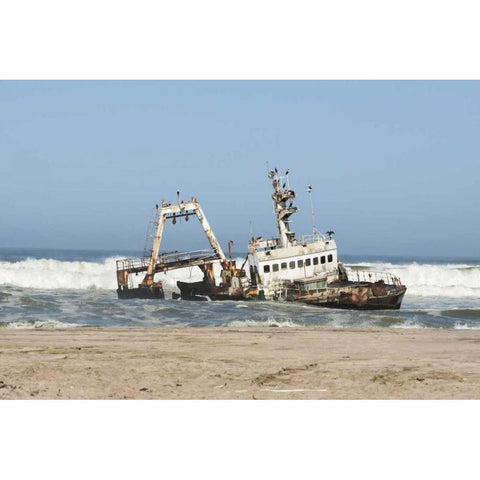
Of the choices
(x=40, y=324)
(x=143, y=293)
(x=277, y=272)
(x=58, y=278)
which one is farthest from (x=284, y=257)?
(x=58, y=278)

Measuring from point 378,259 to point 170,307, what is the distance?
90.4 ft

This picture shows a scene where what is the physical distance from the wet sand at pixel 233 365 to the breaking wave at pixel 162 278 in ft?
56.6

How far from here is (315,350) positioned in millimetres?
11656

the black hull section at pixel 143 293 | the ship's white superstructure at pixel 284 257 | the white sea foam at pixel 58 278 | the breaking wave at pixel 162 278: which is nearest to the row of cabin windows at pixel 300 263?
the ship's white superstructure at pixel 284 257

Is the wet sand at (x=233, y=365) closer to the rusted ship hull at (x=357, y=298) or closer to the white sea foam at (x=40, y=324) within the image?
the white sea foam at (x=40, y=324)

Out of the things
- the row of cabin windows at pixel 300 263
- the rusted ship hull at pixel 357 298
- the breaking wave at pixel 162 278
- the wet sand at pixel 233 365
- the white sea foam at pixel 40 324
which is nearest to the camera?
the wet sand at pixel 233 365

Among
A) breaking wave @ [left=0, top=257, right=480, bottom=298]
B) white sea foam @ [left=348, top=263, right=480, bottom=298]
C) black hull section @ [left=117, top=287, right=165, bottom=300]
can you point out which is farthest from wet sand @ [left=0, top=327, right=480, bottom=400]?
white sea foam @ [left=348, top=263, right=480, bottom=298]

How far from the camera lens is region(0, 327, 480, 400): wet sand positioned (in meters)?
7.92

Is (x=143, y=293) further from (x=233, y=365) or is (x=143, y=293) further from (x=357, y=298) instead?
(x=233, y=365)

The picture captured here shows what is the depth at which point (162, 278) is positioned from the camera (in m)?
34.4

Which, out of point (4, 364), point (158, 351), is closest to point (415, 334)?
point (158, 351)

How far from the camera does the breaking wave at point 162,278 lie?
32.2 m

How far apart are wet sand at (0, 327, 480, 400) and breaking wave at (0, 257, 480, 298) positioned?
1725cm

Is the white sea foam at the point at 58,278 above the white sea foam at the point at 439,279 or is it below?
above
